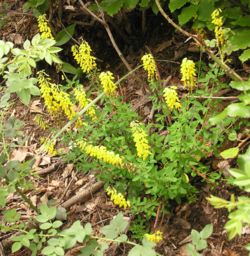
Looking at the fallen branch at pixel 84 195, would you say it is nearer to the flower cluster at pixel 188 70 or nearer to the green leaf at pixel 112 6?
the flower cluster at pixel 188 70

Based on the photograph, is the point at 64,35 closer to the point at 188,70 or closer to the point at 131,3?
the point at 131,3

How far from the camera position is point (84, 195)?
11.1ft

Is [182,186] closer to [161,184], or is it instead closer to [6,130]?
[161,184]

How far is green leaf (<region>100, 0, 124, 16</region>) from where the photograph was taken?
3770mm

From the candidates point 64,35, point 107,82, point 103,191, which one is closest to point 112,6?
point 64,35

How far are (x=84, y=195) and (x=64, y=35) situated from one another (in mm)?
1676

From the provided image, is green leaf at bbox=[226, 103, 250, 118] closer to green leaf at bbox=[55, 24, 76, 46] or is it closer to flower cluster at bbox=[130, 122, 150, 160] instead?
flower cluster at bbox=[130, 122, 150, 160]

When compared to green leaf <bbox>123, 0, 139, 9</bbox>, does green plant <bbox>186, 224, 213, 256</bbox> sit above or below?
below

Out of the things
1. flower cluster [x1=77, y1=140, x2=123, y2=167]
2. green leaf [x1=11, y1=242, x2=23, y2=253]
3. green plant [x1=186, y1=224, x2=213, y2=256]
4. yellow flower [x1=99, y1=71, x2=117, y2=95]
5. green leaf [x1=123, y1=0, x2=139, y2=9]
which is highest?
green leaf [x1=123, y1=0, x2=139, y2=9]

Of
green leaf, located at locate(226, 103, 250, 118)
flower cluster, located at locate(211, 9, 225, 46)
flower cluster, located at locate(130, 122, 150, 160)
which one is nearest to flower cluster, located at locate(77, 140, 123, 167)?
flower cluster, located at locate(130, 122, 150, 160)

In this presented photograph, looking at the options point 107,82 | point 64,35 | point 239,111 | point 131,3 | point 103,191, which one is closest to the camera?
point 239,111

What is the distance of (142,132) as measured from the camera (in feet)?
8.73

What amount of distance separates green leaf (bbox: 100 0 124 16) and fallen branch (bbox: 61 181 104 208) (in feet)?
4.59

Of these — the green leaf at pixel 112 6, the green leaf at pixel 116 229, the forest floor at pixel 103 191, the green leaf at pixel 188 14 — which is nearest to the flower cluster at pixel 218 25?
the green leaf at pixel 188 14
